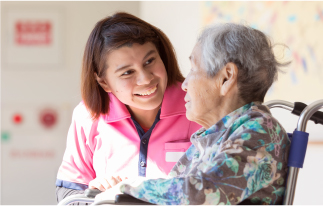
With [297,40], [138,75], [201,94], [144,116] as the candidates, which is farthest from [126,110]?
[297,40]

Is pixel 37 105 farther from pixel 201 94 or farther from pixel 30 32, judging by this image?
pixel 201 94

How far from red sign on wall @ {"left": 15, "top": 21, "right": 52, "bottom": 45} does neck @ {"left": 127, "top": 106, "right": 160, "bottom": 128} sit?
2826mm

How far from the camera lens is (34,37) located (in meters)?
4.48

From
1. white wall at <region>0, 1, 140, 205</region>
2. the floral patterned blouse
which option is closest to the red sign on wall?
white wall at <region>0, 1, 140, 205</region>

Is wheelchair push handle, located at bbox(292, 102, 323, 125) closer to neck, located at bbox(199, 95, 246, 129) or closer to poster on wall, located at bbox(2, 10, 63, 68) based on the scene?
neck, located at bbox(199, 95, 246, 129)

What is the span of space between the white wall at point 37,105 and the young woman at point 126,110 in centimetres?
247

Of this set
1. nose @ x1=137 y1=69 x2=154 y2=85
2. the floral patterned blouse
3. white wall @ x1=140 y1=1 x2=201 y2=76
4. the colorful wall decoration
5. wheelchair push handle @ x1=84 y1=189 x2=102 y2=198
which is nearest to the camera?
the floral patterned blouse

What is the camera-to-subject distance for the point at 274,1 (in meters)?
2.49

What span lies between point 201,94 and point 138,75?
0.47 metres

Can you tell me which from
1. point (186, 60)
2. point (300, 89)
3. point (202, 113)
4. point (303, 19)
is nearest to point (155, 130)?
point (202, 113)

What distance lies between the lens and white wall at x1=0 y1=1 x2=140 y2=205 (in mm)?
4371

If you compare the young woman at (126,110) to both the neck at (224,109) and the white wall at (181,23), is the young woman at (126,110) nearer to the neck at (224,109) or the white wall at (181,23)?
the neck at (224,109)

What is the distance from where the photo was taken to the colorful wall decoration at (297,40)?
2.20 metres

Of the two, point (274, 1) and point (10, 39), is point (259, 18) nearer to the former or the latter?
point (274, 1)
